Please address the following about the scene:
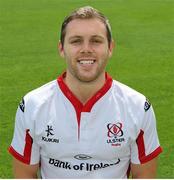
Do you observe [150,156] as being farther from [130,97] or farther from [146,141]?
[130,97]

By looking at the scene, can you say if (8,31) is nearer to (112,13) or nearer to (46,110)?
(112,13)

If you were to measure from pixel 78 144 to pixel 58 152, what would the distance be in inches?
5.7

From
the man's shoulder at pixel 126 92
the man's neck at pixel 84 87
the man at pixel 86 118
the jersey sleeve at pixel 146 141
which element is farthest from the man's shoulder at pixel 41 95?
the jersey sleeve at pixel 146 141

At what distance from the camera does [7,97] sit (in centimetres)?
827

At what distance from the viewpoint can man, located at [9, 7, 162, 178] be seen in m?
3.32

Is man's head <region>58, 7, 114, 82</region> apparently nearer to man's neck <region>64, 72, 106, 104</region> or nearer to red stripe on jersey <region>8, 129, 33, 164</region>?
man's neck <region>64, 72, 106, 104</region>

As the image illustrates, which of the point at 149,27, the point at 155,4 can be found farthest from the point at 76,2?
the point at 149,27

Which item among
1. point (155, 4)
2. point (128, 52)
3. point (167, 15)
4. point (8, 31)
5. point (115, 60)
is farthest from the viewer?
point (155, 4)

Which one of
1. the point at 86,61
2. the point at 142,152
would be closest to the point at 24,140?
the point at 86,61

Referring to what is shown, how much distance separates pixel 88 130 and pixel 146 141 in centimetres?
40

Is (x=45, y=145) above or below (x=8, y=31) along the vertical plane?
above

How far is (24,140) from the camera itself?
344 centimetres

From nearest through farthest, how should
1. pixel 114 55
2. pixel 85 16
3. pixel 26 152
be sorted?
pixel 85 16
pixel 26 152
pixel 114 55

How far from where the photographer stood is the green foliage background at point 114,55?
7.27m
